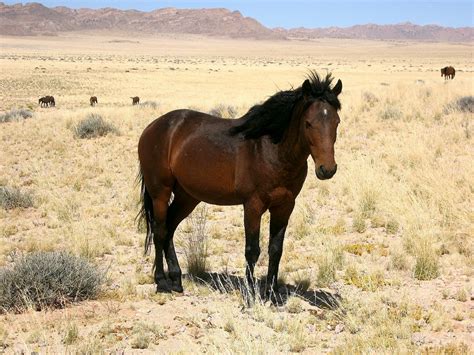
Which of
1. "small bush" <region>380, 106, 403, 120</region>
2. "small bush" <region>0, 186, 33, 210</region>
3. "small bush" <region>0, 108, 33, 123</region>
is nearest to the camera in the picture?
"small bush" <region>0, 186, 33, 210</region>

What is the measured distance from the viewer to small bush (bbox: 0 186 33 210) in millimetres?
9609

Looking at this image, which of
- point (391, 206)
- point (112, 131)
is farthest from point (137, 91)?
point (391, 206)

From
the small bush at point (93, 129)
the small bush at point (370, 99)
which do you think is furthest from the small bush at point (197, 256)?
the small bush at point (370, 99)

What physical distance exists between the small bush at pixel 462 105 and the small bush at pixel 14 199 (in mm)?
12101

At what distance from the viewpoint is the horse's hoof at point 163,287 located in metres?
6.03

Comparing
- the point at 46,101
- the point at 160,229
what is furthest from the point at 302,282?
the point at 46,101

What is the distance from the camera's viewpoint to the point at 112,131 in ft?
53.2

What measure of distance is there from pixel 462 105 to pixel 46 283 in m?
14.2

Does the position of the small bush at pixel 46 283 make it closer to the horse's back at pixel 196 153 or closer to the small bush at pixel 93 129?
the horse's back at pixel 196 153

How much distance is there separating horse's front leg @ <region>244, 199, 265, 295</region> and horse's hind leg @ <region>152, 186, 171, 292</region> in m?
1.14

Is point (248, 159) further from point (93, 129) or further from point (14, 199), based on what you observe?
point (93, 129)

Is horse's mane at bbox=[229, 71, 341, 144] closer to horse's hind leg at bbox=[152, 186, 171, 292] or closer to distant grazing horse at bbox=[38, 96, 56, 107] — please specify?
horse's hind leg at bbox=[152, 186, 171, 292]

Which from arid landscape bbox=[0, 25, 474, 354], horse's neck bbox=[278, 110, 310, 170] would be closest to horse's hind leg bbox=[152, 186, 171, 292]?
arid landscape bbox=[0, 25, 474, 354]

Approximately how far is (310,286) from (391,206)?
2749mm
